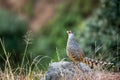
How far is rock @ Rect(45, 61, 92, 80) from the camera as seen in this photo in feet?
33.3

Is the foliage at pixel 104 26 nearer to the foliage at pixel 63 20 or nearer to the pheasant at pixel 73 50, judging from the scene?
the pheasant at pixel 73 50

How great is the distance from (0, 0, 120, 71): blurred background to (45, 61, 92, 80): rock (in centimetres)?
71

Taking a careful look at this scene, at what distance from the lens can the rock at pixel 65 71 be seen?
10141mm

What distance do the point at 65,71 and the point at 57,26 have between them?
23.2 metres

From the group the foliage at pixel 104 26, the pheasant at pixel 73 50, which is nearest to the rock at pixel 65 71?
the pheasant at pixel 73 50

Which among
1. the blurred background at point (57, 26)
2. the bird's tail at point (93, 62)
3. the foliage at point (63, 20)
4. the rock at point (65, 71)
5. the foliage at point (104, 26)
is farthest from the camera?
the foliage at point (63, 20)

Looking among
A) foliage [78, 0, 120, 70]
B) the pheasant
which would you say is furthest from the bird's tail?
foliage [78, 0, 120, 70]

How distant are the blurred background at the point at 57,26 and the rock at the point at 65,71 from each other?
27.9 inches

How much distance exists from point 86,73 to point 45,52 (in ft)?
50.0

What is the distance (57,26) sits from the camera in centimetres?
3334

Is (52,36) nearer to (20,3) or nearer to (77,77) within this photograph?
(20,3)

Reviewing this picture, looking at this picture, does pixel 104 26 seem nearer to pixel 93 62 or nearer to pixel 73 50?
pixel 93 62

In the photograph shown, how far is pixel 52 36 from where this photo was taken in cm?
3234

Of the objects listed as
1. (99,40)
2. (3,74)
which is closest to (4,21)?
(99,40)
